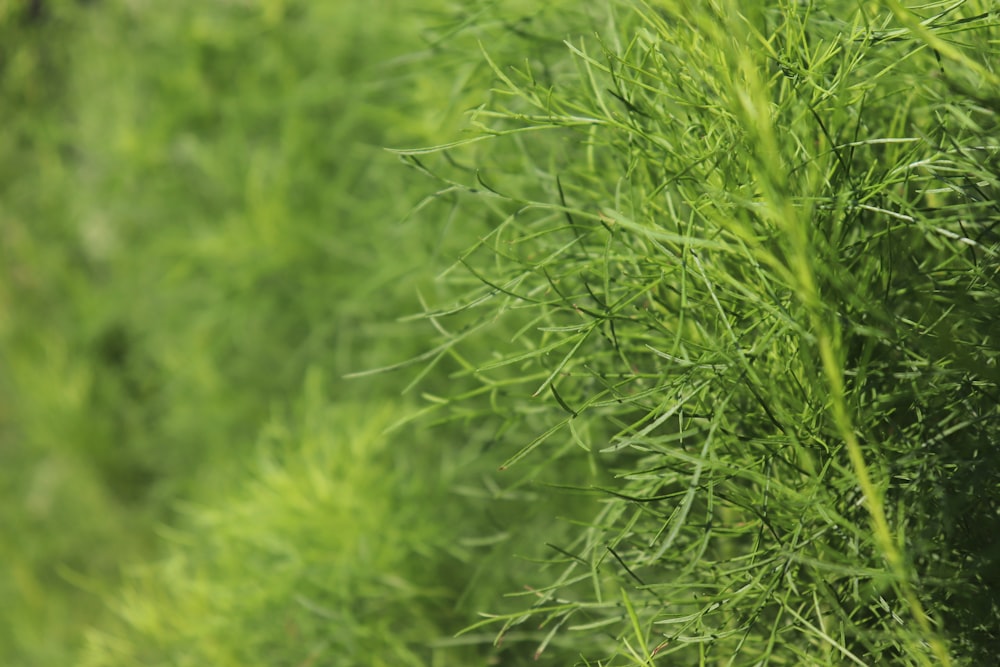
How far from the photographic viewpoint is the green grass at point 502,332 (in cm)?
46

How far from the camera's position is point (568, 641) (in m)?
0.65

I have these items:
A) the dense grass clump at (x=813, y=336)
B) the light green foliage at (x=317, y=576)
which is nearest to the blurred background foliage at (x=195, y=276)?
the light green foliage at (x=317, y=576)

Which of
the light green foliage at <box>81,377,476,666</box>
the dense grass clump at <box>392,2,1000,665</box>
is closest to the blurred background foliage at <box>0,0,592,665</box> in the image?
the light green foliage at <box>81,377,476,666</box>

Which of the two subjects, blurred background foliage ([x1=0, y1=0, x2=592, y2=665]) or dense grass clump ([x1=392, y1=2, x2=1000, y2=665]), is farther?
blurred background foliage ([x1=0, y1=0, x2=592, y2=665])

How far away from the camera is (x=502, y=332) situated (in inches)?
39.4

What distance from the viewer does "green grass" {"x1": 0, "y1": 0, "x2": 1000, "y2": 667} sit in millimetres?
457

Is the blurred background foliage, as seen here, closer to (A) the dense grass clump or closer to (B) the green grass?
(B) the green grass

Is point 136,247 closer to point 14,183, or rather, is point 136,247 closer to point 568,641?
point 14,183

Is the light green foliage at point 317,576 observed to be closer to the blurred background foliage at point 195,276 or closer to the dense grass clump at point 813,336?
the blurred background foliage at point 195,276

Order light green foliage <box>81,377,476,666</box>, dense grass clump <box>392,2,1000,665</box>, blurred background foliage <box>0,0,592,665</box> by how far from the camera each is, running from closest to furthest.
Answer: dense grass clump <box>392,2,1000,665</box> → light green foliage <box>81,377,476,666</box> → blurred background foliage <box>0,0,592,665</box>

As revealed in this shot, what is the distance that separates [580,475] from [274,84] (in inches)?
31.7

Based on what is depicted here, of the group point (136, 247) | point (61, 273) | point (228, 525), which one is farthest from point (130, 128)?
point (228, 525)

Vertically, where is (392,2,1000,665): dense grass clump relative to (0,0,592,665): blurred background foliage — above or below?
above

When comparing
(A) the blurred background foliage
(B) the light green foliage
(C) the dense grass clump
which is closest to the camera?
(C) the dense grass clump
